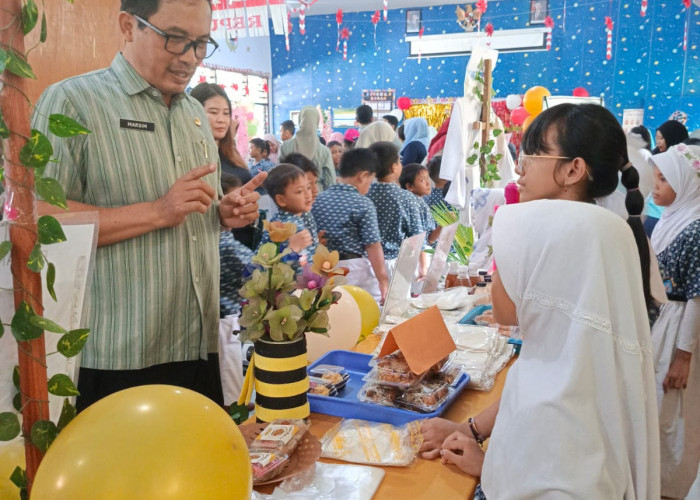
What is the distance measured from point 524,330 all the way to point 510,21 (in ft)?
35.3

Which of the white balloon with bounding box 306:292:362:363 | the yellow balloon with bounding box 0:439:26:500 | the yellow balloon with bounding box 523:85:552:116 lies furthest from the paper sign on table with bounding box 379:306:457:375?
the yellow balloon with bounding box 523:85:552:116

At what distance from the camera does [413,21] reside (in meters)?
11.4

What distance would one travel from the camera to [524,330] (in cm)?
112

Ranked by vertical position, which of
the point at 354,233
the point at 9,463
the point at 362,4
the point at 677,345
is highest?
the point at 362,4

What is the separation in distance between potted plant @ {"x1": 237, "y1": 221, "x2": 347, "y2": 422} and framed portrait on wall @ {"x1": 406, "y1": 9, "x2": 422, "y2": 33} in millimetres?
11046

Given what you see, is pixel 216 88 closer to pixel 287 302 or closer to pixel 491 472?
pixel 287 302

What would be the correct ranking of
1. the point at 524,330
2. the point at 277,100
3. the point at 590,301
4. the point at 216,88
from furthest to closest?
the point at 277,100
the point at 216,88
the point at 524,330
the point at 590,301

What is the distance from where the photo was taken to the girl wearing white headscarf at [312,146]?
5.96 metres

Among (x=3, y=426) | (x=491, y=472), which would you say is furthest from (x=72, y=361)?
(x=491, y=472)

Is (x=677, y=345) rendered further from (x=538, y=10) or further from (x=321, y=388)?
(x=538, y=10)

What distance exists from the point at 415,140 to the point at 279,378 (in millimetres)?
5694

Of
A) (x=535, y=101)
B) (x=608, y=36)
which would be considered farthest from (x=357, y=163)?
(x=608, y=36)

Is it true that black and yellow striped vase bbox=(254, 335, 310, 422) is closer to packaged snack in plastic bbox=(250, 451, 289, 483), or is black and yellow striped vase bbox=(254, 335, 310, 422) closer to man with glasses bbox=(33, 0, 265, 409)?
packaged snack in plastic bbox=(250, 451, 289, 483)

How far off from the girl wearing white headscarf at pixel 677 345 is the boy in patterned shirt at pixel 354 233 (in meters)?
1.53
